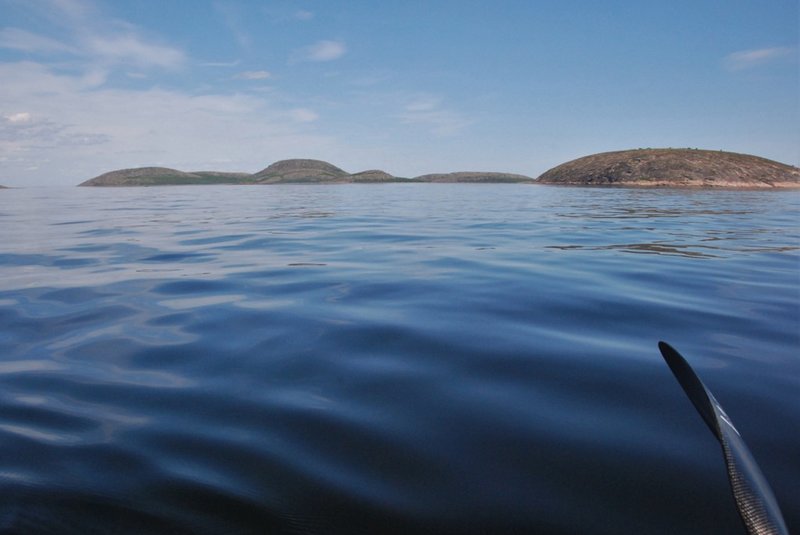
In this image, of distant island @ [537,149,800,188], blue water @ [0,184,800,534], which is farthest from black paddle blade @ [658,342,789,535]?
distant island @ [537,149,800,188]

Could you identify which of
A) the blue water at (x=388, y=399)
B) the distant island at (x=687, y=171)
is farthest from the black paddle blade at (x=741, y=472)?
the distant island at (x=687, y=171)

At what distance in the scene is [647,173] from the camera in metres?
66.2

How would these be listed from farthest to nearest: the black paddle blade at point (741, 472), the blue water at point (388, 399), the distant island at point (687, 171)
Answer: the distant island at point (687, 171) < the blue water at point (388, 399) < the black paddle blade at point (741, 472)

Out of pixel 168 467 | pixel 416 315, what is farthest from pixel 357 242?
pixel 168 467

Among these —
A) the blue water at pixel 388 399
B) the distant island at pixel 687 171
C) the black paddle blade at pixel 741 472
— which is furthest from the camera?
the distant island at pixel 687 171

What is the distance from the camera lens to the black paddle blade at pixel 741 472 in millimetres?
1628

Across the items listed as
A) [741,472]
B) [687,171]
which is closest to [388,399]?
[741,472]

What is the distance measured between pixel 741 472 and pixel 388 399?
2145 millimetres

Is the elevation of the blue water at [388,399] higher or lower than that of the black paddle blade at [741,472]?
lower

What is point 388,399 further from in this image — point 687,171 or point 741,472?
point 687,171

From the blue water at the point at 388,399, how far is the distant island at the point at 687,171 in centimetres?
6526

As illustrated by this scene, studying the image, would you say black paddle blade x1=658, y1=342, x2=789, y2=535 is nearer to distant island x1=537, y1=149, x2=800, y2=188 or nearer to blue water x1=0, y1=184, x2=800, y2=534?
blue water x1=0, y1=184, x2=800, y2=534

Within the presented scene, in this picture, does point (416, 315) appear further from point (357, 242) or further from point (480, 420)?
point (357, 242)

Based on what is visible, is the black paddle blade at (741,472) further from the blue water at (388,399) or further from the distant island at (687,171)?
the distant island at (687,171)
